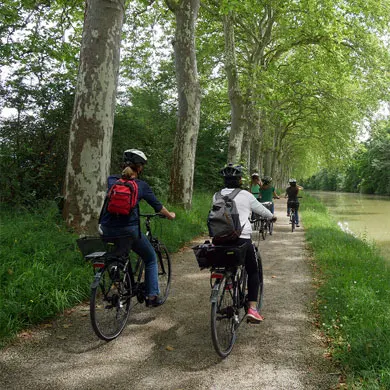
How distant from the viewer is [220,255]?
391 centimetres

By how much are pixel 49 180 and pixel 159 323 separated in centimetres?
661

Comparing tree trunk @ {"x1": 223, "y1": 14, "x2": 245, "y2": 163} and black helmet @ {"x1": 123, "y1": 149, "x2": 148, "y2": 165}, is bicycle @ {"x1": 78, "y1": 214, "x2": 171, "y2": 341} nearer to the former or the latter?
black helmet @ {"x1": 123, "y1": 149, "x2": 148, "y2": 165}

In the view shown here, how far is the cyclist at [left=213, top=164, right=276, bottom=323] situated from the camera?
4.19 metres

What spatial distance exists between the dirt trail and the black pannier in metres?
0.89

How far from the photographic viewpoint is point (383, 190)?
6475cm

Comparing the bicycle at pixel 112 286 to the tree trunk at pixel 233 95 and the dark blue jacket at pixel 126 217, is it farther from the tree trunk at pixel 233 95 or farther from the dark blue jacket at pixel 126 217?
the tree trunk at pixel 233 95

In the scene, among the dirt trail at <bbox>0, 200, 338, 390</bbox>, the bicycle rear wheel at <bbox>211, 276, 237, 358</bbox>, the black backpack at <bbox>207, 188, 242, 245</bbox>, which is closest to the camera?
the dirt trail at <bbox>0, 200, 338, 390</bbox>

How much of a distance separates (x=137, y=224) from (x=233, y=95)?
45.3 feet

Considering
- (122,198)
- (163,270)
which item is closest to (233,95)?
(163,270)

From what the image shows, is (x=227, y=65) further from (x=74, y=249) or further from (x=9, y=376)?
(x=9, y=376)

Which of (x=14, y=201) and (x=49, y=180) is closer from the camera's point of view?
(x=14, y=201)

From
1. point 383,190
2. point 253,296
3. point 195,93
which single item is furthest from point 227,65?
point 383,190

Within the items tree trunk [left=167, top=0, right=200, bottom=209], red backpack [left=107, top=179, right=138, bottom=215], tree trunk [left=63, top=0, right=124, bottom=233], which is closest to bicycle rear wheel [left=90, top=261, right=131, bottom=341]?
red backpack [left=107, top=179, right=138, bottom=215]

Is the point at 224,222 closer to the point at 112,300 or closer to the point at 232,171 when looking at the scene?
the point at 232,171
